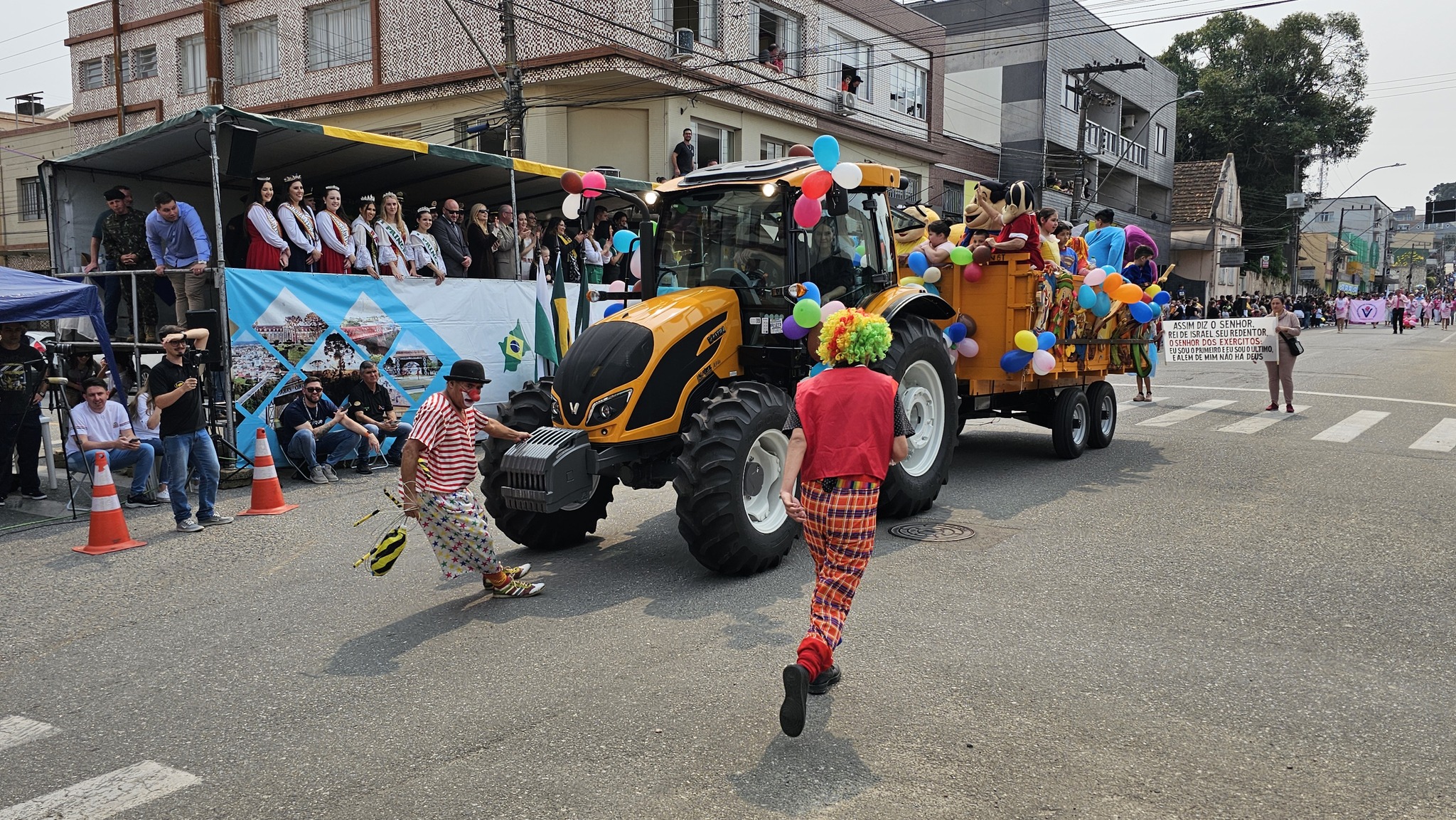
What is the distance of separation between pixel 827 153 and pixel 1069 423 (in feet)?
16.7

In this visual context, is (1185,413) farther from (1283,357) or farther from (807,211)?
(807,211)

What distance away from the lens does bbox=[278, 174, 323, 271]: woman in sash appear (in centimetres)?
1104

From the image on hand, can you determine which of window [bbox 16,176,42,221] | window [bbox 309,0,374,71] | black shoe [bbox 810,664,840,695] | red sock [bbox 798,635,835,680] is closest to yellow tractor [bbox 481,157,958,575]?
black shoe [bbox 810,664,840,695]

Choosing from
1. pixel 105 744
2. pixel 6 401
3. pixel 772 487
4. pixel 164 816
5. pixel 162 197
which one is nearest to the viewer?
pixel 164 816

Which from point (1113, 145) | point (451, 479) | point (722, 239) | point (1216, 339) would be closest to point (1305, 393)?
point (1216, 339)

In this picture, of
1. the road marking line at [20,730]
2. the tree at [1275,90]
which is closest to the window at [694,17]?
the road marking line at [20,730]

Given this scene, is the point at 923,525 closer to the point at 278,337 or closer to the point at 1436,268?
the point at 278,337

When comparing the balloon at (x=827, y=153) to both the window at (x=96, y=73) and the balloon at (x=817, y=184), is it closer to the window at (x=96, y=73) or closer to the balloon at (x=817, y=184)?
the balloon at (x=817, y=184)

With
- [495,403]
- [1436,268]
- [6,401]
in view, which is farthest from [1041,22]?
[1436,268]

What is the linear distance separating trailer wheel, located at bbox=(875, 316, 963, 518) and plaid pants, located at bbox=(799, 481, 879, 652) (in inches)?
119

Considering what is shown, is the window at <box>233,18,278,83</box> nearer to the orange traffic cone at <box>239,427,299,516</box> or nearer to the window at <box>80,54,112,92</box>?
the window at <box>80,54,112,92</box>

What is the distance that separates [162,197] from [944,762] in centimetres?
993

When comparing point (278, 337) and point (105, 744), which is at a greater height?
point (278, 337)

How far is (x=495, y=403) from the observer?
13164mm
